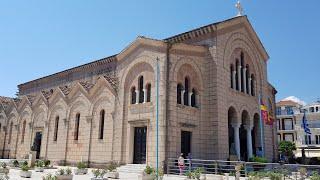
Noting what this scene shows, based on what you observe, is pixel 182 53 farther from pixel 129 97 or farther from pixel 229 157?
pixel 229 157

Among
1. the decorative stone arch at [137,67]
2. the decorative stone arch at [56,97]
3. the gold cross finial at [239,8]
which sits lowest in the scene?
the decorative stone arch at [56,97]

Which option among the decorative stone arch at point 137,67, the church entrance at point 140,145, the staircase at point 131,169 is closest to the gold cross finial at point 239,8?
the decorative stone arch at point 137,67

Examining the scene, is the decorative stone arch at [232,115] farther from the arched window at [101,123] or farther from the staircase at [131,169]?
the arched window at [101,123]

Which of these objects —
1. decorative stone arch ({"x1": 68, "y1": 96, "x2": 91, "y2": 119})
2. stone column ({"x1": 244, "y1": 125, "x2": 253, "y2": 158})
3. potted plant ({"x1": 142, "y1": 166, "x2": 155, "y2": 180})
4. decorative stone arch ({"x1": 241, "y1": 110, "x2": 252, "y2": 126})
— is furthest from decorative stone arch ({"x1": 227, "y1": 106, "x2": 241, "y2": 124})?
decorative stone arch ({"x1": 68, "y1": 96, "x2": 91, "y2": 119})

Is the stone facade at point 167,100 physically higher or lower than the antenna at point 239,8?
lower

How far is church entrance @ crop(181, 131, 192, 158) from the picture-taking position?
74.9 ft

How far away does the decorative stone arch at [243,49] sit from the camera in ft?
85.9

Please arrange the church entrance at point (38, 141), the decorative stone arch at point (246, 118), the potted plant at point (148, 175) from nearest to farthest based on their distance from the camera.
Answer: the potted plant at point (148, 175)
the decorative stone arch at point (246, 118)
the church entrance at point (38, 141)

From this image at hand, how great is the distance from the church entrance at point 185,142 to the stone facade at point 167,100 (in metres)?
0.10

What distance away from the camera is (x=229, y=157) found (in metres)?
23.7

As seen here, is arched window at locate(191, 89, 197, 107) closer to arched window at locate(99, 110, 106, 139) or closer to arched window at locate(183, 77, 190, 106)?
arched window at locate(183, 77, 190, 106)

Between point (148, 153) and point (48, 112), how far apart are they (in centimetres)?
1547

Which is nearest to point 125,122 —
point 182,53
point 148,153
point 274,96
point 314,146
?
point 148,153

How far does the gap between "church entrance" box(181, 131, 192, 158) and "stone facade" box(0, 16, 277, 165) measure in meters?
0.10
